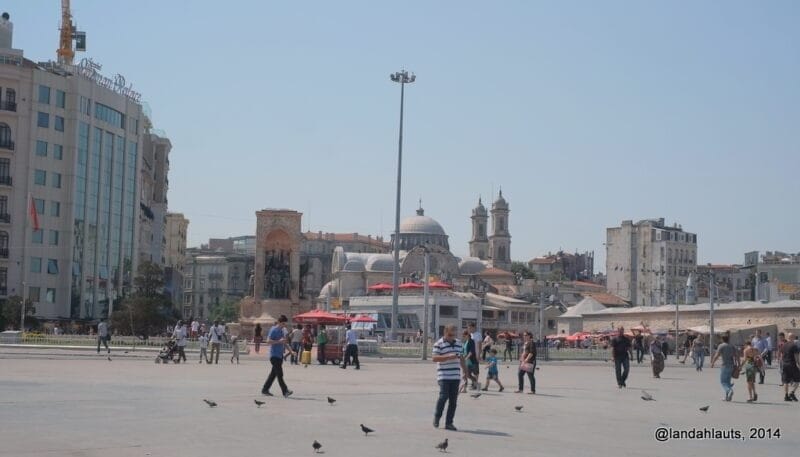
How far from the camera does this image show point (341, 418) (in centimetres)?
1492

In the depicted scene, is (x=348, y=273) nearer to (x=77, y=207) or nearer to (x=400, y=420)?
(x=77, y=207)

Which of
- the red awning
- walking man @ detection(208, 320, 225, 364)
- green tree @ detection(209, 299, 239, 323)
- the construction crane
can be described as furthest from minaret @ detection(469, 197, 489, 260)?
walking man @ detection(208, 320, 225, 364)

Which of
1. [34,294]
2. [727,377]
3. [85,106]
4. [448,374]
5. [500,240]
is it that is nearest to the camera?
[448,374]

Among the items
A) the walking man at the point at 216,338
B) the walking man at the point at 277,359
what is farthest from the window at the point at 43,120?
the walking man at the point at 277,359

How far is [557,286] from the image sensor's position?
153125mm

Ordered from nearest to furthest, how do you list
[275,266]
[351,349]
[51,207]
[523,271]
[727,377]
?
[727,377], [351,349], [275,266], [51,207], [523,271]

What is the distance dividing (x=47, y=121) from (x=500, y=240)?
100659 mm

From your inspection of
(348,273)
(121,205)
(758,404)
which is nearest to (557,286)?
(348,273)

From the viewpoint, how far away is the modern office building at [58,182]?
6856 centimetres

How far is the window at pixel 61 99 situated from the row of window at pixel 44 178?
14.5ft

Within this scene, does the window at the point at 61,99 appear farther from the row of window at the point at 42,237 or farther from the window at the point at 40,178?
the row of window at the point at 42,237

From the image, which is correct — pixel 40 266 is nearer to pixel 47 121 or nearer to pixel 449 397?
pixel 47 121

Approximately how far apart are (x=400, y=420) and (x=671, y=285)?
134 meters

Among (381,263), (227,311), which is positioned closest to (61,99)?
(381,263)
